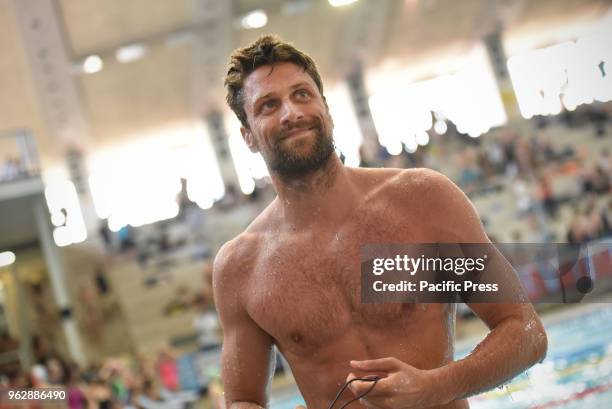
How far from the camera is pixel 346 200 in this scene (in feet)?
5.09

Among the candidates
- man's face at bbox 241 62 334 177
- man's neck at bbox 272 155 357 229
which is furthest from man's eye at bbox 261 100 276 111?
man's neck at bbox 272 155 357 229

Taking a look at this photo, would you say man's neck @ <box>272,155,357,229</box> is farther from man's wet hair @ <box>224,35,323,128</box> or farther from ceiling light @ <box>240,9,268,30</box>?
ceiling light @ <box>240,9,268,30</box>

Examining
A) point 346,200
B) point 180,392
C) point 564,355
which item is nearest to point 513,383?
point 346,200

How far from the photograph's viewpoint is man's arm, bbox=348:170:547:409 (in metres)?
1.24

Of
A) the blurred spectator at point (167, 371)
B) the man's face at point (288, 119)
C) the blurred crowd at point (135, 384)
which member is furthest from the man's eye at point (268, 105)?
the blurred spectator at point (167, 371)

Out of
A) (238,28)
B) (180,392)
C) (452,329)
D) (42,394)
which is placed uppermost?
(238,28)

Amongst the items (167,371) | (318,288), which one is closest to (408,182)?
(318,288)

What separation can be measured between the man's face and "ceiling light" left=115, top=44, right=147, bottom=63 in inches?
597

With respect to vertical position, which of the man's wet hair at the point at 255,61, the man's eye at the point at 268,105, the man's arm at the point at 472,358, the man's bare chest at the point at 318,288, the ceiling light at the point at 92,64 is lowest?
the man's arm at the point at 472,358

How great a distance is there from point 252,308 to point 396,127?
1568 centimetres

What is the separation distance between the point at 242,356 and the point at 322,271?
266 millimetres

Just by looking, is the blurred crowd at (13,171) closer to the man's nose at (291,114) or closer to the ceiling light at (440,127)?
the ceiling light at (440,127)

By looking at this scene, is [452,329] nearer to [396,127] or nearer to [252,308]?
[252,308]

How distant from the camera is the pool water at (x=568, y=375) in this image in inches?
58.2
